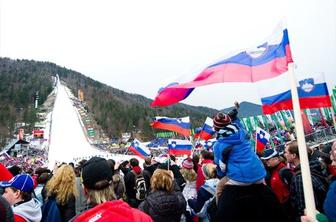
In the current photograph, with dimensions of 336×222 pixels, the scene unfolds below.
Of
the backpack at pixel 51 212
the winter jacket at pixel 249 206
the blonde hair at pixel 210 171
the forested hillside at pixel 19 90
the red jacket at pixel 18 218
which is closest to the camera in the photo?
the winter jacket at pixel 249 206

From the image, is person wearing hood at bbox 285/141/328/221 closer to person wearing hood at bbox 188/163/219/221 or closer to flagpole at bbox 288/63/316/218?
person wearing hood at bbox 188/163/219/221

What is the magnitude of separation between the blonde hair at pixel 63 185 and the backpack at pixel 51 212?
9 centimetres

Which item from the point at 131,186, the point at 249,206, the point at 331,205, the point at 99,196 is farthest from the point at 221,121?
the point at 131,186

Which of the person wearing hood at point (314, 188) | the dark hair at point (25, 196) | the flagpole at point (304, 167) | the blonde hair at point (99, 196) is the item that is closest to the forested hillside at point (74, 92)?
the person wearing hood at point (314, 188)

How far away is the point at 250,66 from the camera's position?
3.72 metres

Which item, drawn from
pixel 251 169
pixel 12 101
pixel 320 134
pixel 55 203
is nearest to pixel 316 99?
pixel 251 169

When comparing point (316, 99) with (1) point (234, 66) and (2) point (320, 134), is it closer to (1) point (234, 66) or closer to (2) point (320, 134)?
(1) point (234, 66)

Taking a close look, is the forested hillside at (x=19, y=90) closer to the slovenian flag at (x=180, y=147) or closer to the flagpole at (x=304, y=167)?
the slovenian flag at (x=180, y=147)

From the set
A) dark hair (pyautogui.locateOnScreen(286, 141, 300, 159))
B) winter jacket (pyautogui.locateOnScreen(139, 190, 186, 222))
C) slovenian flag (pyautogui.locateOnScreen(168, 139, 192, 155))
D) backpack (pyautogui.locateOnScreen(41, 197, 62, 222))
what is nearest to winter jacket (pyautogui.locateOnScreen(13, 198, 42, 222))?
backpack (pyautogui.locateOnScreen(41, 197, 62, 222))

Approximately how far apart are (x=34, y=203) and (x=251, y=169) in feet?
7.73

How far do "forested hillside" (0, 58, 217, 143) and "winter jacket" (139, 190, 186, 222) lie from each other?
3080 inches

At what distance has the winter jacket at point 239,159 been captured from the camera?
3148 mm

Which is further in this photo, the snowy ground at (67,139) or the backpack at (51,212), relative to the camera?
the snowy ground at (67,139)

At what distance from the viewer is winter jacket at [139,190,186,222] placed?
459 centimetres
